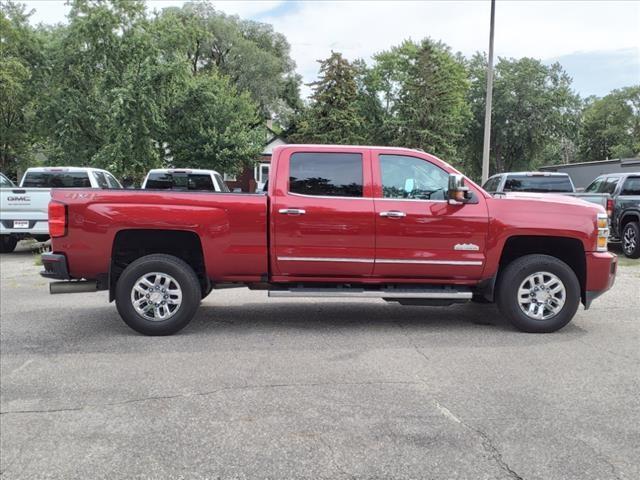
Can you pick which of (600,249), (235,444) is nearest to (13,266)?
(235,444)

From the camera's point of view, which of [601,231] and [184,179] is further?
[184,179]

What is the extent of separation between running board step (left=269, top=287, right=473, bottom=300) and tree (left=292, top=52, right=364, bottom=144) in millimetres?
32614

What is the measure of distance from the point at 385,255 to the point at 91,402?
3231mm

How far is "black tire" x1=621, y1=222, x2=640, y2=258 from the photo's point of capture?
41.9ft

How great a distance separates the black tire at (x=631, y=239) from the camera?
1276 cm

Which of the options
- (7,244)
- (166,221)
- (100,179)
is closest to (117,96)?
(100,179)

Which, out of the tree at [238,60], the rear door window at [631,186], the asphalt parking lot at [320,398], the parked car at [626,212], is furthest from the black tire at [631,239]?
the tree at [238,60]

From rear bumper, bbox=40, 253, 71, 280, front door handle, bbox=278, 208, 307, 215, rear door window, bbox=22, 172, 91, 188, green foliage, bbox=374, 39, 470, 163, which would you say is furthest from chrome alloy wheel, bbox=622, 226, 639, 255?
green foliage, bbox=374, 39, 470, 163

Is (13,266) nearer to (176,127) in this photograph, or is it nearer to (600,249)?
(600,249)

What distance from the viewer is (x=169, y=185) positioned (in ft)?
44.3

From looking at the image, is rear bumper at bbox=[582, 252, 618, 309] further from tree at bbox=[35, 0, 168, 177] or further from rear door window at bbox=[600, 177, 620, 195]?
tree at bbox=[35, 0, 168, 177]

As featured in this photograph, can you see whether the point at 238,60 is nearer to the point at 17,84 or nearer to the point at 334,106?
the point at 334,106

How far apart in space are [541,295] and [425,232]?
1.47 m

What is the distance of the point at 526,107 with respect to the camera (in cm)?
4291
